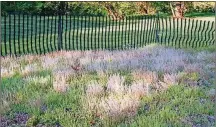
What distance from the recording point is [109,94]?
22.3 feet

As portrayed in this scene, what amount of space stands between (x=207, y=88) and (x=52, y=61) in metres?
4.07

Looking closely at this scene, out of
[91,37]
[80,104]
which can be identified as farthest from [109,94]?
[91,37]

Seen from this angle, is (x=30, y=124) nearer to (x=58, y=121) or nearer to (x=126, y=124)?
(x=58, y=121)

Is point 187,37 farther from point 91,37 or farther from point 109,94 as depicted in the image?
point 109,94

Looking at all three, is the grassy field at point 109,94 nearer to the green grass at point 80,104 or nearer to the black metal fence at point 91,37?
the green grass at point 80,104

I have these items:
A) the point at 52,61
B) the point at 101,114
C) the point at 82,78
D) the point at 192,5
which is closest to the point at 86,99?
the point at 101,114

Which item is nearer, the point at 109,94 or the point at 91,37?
the point at 109,94

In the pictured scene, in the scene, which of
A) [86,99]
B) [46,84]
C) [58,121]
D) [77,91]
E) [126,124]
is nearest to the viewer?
[126,124]

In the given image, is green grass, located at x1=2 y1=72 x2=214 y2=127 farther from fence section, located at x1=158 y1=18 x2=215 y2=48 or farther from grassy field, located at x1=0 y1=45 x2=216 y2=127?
fence section, located at x1=158 y1=18 x2=215 y2=48

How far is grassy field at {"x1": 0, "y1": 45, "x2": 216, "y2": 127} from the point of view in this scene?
5.79m

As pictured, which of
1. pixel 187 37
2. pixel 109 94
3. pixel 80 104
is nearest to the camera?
pixel 80 104

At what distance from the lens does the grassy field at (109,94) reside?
228 inches

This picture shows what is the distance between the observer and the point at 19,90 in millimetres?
7223

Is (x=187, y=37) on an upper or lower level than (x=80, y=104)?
lower
